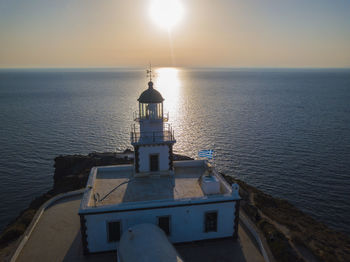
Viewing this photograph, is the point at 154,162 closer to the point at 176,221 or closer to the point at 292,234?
the point at 176,221

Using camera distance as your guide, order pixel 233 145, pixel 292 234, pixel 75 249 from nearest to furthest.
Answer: pixel 75 249 < pixel 292 234 < pixel 233 145

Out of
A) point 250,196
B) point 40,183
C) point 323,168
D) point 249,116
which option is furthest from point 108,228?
point 249,116

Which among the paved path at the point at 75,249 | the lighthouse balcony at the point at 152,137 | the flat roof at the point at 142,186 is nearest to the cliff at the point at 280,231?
the paved path at the point at 75,249

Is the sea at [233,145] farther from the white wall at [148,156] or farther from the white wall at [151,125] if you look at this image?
the white wall at [151,125]

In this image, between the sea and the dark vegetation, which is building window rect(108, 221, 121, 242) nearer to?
the dark vegetation

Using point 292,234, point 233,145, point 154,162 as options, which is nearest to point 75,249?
point 154,162

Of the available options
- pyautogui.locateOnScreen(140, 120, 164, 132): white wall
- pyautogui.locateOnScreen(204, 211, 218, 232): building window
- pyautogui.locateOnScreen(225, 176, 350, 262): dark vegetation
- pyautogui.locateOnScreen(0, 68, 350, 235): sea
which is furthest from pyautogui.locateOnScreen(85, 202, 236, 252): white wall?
pyautogui.locateOnScreen(0, 68, 350, 235): sea
